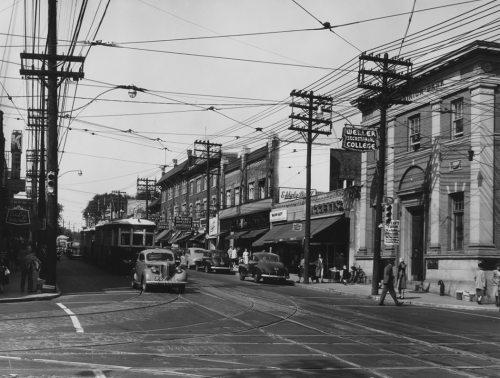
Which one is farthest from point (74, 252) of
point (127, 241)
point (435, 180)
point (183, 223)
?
point (435, 180)

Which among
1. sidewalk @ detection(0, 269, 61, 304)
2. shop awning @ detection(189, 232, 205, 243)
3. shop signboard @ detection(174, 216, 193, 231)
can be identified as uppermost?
shop signboard @ detection(174, 216, 193, 231)

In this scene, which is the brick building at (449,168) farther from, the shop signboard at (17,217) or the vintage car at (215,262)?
the shop signboard at (17,217)

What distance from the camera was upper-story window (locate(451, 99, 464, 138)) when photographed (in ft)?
91.8

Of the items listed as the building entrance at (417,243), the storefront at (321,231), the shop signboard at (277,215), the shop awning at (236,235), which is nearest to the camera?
the building entrance at (417,243)

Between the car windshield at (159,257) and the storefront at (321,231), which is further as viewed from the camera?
the storefront at (321,231)

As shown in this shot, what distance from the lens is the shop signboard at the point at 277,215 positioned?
45662mm

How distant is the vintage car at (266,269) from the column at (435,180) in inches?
323

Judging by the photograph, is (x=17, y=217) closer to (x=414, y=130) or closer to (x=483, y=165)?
(x=414, y=130)

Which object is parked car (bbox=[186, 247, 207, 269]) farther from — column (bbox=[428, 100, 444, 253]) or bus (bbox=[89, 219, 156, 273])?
column (bbox=[428, 100, 444, 253])

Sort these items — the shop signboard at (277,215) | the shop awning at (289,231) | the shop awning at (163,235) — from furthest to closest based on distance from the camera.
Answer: the shop awning at (163,235) < the shop signboard at (277,215) < the shop awning at (289,231)

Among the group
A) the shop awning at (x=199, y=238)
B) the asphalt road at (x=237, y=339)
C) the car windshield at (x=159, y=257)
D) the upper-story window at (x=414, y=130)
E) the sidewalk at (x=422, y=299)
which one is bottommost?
the sidewalk at (x=422, y=299)

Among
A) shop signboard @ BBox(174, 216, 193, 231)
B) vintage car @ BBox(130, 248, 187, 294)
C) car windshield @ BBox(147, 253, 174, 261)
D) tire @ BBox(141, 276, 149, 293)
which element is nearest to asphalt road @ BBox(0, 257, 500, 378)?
vintage car @ BBox(130, 248, 187, 294)

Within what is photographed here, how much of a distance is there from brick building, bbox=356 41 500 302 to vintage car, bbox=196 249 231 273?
1312 centimetres

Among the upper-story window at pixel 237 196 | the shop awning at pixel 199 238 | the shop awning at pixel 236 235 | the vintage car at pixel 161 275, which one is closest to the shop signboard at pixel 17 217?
the vintage car at pixel 161 275
